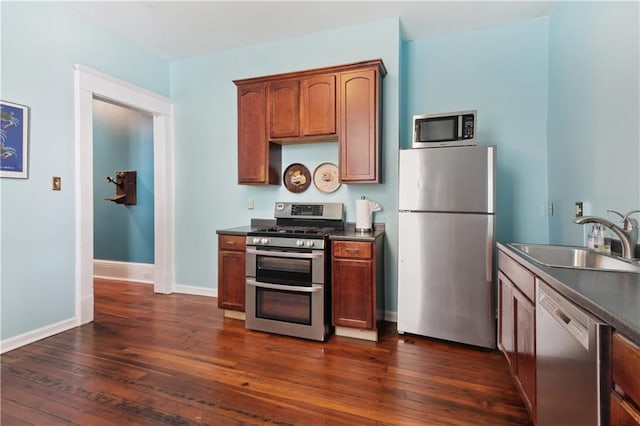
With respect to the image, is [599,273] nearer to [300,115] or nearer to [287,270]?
[287,270]

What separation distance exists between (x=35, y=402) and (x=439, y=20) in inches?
169

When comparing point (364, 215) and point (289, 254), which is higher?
point (364, 215)

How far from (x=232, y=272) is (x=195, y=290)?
1.17 meters

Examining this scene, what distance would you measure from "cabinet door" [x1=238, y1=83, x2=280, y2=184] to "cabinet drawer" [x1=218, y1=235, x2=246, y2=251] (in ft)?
2.11

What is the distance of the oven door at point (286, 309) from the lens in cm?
267

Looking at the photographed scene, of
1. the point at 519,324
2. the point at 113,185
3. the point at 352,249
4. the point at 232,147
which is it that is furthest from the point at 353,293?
the point at 113,185

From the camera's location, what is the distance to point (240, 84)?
11.1 feet

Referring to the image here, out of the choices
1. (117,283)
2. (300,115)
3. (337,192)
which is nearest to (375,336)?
(337,192)

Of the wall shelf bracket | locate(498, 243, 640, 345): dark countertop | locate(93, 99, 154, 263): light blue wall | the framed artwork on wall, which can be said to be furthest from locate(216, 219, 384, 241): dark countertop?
the wall shelf bracket

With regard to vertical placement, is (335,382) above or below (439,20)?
below

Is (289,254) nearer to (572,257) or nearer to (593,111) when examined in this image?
(572,257)

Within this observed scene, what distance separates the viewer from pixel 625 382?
0.81 meters

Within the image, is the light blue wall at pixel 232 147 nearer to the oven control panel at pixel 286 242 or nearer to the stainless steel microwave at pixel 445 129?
the stainless steel microwave at pixel 445 129

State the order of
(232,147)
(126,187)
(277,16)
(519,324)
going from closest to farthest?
1. (519,324)
2. (277,16)
3. (232,147)
4. (126,187)
